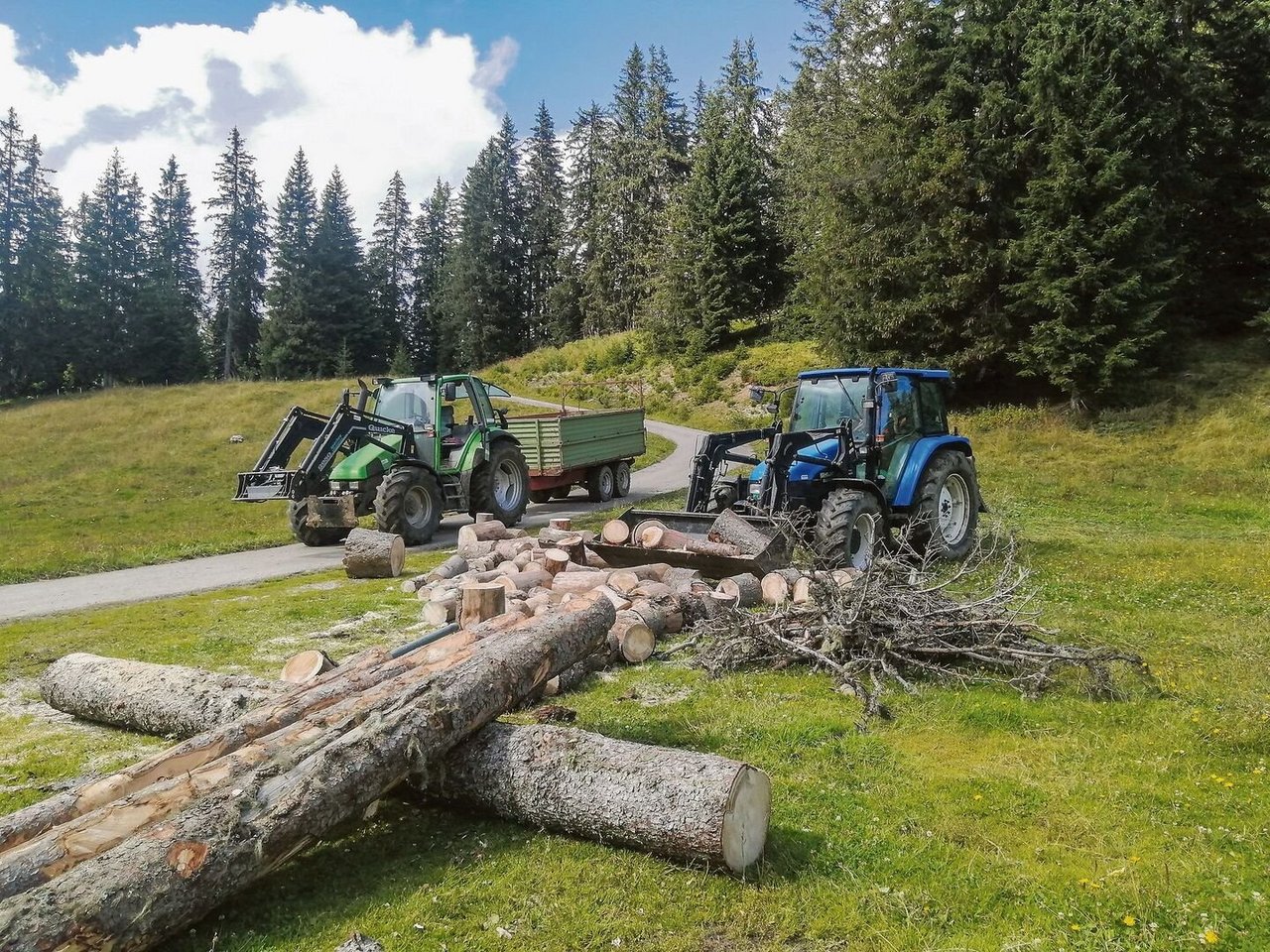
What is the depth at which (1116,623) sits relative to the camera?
7.13m

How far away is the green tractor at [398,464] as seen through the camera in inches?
463

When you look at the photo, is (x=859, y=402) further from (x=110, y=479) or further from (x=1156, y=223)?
(x=110, y=479)

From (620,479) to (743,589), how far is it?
34.4 feet

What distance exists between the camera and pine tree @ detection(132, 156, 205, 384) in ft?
164

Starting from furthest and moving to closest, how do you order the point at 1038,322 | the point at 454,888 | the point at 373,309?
the point at 373,309
the point at 1038,322
the point at 454,888

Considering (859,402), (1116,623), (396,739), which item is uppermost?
(859,402)

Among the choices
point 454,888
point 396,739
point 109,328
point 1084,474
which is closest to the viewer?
point 454,888

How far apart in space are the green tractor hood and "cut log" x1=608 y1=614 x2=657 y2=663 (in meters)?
7.10

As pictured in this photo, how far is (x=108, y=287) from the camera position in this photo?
162 feet

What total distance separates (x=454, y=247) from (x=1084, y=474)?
1899 inches

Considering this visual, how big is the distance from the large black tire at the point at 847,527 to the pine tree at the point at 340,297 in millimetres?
47014

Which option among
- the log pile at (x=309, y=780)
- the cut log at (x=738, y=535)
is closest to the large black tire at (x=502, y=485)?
the cut log at (x=738, y=535)

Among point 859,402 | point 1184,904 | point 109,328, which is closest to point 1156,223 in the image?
point 859,402

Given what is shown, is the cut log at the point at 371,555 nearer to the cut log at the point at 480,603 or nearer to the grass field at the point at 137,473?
the cut log at the point at 480,603
